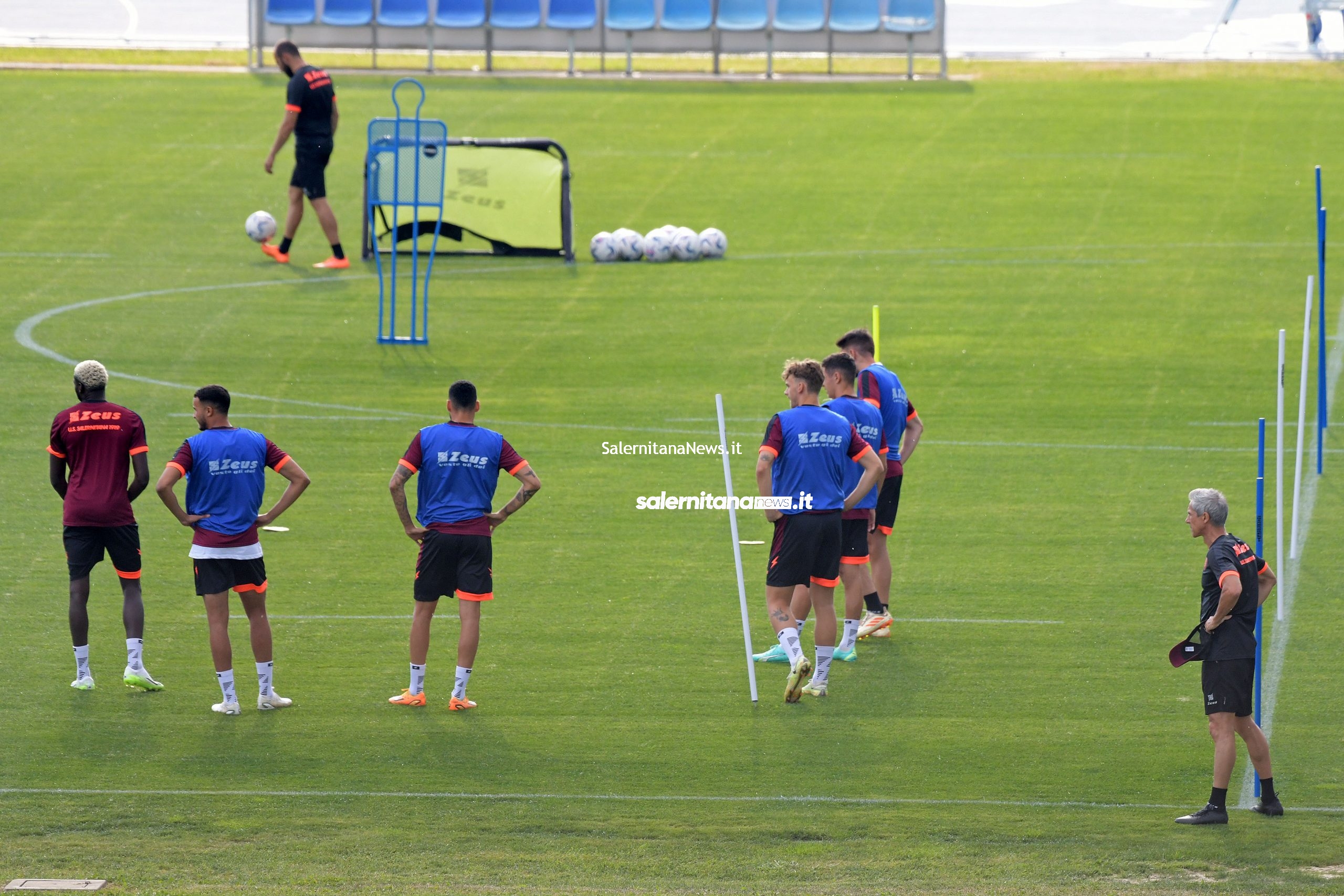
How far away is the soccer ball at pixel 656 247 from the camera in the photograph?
74.7 feet

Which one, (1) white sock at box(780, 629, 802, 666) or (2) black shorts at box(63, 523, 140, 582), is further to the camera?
(2) black shorts at box(63, 523, 140, 582)

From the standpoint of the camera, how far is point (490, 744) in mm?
9273

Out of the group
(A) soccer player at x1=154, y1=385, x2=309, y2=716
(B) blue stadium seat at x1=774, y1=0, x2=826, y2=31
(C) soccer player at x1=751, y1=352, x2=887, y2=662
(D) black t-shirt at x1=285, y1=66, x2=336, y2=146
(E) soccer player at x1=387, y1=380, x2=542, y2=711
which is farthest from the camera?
(B) blue stadium seat at x1=774, y1=0, x2=826, y2=31

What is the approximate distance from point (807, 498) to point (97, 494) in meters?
4.22

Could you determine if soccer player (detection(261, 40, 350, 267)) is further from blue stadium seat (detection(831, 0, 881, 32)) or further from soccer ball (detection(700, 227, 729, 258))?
blue stadium seat (detection(831, 0, 881, 32))

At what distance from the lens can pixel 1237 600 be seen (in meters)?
8.08

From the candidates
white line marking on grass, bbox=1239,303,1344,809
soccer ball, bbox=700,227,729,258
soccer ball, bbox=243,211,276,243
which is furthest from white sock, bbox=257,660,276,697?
soccer ball, bbox=700,227,729,258

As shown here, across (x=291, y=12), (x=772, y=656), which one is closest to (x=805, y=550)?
(x=772, y=656)

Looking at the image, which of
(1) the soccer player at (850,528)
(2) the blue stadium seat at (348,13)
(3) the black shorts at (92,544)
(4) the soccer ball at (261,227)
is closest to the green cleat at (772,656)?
(1) the soccer player at (850,528)

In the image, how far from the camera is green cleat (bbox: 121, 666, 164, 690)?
9.95m

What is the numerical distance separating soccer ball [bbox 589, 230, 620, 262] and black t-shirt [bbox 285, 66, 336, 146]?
13.7ft

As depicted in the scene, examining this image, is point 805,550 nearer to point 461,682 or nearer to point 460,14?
point 461,682

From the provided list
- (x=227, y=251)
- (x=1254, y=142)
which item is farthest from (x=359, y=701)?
Answer: (x=1254, y=142)

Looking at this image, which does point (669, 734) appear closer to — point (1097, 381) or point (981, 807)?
point (981, 807)
